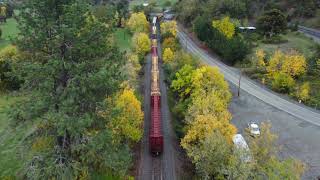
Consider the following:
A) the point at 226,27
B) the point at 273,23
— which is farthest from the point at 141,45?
the point at 273,23

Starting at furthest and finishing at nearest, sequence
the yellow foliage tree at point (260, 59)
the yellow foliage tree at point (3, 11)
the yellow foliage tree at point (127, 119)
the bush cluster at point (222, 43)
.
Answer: the yellow foliage tree at point (3, 11) < the bush cluster at point (222, 43) < the yellow foliage tree at point (260, 59) < the yellow foliage tree at point (127, 119)

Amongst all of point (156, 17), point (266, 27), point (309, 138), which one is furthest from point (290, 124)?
point (156, 17)

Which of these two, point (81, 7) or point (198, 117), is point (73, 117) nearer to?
point (81, 7)

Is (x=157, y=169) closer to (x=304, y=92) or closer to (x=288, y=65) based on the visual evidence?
(x=304, y=92)

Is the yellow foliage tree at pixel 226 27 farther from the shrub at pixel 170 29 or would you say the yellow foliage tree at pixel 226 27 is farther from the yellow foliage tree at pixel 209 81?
the yellow foliage tree at pixel 209 81

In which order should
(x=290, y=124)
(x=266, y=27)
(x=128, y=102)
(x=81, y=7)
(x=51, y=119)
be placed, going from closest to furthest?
(x=51, y=119)
(x=81, y=7)
(x=128, y=102)
(x=290, y=124)
(x=266, y=27)

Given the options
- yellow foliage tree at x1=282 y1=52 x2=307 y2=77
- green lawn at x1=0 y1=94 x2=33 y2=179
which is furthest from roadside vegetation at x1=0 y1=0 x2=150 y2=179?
yellow foliage tree at x1=282 y1=52 x2=307 y2=77

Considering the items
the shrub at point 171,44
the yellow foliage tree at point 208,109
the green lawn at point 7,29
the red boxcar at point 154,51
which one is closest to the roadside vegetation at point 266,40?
the shrub at point 171,44
